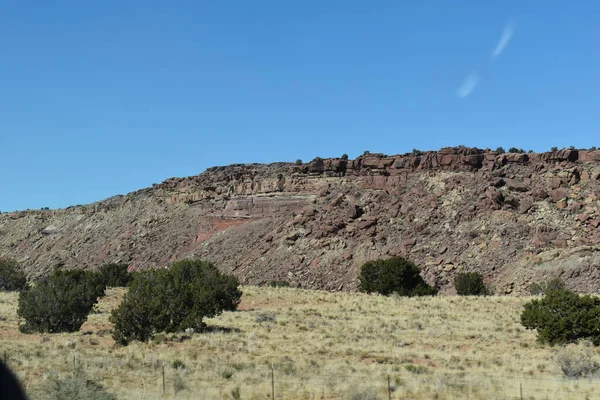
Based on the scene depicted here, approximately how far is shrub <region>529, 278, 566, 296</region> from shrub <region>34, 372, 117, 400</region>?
132 ft

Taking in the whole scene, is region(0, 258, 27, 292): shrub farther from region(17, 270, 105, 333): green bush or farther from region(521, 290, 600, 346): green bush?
region(521, 290, 600, 346): green bush

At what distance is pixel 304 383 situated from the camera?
1673 centimetres

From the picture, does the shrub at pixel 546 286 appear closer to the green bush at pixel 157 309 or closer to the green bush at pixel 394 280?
the green bush at pixel 394 280

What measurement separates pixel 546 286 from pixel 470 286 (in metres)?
5.76

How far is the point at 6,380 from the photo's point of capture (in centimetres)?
254

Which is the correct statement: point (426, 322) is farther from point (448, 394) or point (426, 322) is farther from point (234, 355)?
point (448, 394)

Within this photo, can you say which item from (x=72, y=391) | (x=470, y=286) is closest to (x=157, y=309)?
(x=72, y=391)

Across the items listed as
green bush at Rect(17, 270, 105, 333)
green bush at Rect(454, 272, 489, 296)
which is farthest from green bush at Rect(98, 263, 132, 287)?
green bush at Rect(454, 272, 489, 296)

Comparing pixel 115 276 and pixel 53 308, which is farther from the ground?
pixel 115 276

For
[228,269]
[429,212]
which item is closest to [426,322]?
[429,212]

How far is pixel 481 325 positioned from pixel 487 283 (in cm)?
2549

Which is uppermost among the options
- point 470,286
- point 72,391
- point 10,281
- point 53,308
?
point 10,281

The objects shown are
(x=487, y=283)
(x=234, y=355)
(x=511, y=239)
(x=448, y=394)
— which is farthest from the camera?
(x=511, y=239)

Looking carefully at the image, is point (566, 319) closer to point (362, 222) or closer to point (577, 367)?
point (577, 367)
